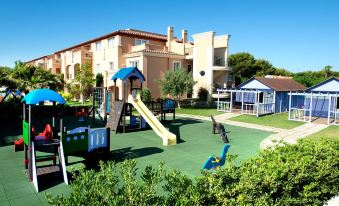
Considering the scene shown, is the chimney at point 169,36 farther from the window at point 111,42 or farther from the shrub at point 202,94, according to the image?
the shrub at point 202,94

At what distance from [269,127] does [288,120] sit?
364 cm

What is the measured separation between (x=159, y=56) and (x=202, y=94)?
707cm

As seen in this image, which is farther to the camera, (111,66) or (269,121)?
(111,66)

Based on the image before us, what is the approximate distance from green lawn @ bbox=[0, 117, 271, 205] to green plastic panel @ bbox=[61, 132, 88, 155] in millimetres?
817

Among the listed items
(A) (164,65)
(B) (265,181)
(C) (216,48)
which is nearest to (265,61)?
(C) (216,48)

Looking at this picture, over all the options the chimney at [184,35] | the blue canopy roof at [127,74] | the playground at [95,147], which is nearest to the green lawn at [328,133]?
the playground at [95,147]

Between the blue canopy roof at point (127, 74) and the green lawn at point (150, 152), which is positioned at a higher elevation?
the blue canopy roof at point (127, 74)

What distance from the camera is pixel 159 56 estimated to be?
3075 cm

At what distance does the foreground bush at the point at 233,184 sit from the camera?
11.0 feet

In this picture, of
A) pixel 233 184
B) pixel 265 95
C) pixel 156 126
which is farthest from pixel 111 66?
pixel 233 184

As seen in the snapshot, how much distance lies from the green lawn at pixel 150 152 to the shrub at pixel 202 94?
12.4m

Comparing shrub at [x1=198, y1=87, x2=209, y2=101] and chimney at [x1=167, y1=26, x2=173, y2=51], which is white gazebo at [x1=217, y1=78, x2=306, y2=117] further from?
chimney at [x1=167, y1=26, x2=173, y2=51]

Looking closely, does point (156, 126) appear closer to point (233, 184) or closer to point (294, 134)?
point (294, 134)

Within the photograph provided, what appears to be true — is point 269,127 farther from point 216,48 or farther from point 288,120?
point 216,48
